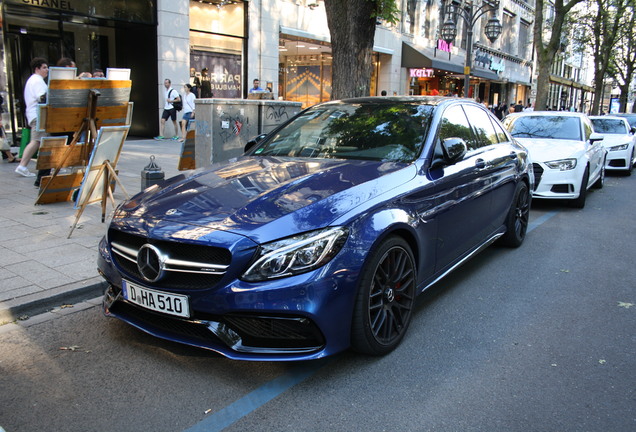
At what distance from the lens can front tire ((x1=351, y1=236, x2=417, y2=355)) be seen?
10.3 feet

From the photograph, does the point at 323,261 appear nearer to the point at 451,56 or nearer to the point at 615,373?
the point at 615,373

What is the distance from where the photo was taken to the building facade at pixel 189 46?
1421 centimetres

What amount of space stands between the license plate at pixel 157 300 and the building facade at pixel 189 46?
12.4 m

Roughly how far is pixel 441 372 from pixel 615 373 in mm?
1084

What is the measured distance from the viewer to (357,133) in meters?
4.43

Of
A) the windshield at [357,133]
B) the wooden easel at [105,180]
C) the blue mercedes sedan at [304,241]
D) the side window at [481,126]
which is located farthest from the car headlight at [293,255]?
the wooden easel at [105,180]

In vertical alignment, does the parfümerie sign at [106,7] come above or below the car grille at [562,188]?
above

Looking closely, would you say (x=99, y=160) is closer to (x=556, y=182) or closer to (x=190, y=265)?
(x=190, y=265)

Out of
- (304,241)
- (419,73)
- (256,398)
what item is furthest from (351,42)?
(419,73)

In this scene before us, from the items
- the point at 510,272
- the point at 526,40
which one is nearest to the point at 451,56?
the point at 526,40

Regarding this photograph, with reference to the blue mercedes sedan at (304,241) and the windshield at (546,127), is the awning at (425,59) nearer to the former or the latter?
the windshield at (546,127)

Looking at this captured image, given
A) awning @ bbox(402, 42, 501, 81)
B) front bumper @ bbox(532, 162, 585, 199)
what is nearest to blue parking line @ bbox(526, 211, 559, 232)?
front bumper @ bbox(532, 162, 585, 199)

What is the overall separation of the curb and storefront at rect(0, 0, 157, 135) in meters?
11.0

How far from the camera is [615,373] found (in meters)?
3.30
